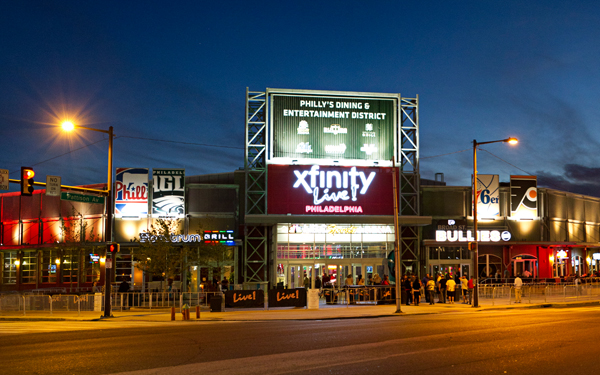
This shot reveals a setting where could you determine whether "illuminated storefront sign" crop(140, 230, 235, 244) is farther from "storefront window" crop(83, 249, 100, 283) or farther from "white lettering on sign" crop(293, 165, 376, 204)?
"storefront window" crop(83, 249, 100, 283)

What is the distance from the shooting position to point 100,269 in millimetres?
47562

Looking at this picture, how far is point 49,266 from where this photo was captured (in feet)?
164

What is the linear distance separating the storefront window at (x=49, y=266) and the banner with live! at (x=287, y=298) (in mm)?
26374

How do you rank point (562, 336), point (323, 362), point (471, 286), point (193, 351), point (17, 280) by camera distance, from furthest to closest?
1. point (17, 280)
2. point (471, 286)
3. point (562, 336)
4. point (193, 351)
5. point (323, 362)

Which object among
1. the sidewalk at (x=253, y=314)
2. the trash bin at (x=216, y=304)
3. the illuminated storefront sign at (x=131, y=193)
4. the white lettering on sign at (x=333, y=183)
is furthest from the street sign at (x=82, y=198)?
the white lettering on sign at (x=333, y=183)

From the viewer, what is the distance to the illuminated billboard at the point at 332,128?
46.1 meters

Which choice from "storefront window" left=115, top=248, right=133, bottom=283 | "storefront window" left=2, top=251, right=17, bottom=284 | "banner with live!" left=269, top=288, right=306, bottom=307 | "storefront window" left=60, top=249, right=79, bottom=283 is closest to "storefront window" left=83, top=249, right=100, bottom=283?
"storefront window" left=60, top=249, right=79, bottom=283

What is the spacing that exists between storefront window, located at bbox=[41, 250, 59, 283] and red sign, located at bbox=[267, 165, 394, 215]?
19.7 m

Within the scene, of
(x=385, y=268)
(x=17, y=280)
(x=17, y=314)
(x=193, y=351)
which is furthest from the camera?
(x=17, y=280)

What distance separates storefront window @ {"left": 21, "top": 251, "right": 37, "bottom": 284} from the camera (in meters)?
51.1

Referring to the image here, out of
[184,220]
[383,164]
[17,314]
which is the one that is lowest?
[17,314]

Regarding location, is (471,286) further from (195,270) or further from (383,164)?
(195,270)

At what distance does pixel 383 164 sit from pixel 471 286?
16.0m

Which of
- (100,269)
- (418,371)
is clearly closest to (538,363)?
(418,371)
